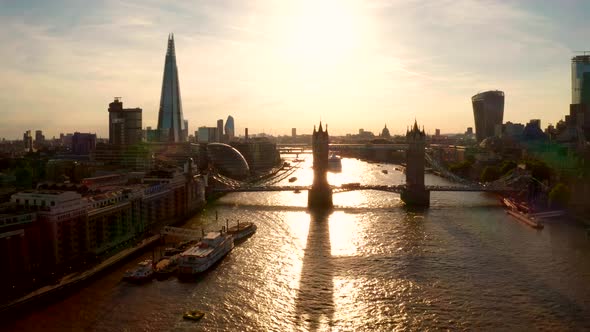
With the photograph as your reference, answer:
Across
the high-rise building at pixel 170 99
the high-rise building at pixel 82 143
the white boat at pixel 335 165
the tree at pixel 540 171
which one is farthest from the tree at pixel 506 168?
the high-rise building at pixel 82 143

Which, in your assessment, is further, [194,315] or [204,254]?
[204,254]

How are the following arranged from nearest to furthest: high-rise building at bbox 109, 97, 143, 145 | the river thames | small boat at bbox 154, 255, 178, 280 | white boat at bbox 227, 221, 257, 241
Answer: the river thames
small boat at bbox 154, 255, 178, 280
white boat at bbox 227, 221, 257, 241
high-rise building at bbox 109, 97, 143, 145

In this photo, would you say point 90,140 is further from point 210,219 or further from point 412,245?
point 412,245

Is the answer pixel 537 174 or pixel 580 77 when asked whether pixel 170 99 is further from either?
pixel 580 77

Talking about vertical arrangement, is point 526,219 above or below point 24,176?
below

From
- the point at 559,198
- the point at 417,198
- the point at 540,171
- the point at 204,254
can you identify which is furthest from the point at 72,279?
the point at 540,171

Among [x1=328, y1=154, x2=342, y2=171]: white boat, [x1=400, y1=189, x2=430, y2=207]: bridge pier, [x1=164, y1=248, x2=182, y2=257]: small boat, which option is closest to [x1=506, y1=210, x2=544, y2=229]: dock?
[x1=400, y1=189, x2=430, y2=207]: bridge pier

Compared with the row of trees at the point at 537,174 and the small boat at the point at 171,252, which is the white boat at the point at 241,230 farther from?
the row of trees at the point at 537,174

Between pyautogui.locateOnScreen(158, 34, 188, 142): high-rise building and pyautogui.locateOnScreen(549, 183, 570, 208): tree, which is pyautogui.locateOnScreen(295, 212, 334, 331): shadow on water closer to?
pyautogui.locateOnScreen(549, 183, 570, 208): tree
